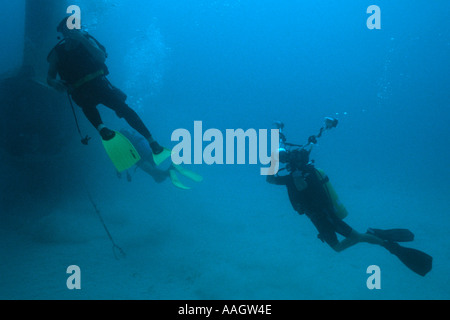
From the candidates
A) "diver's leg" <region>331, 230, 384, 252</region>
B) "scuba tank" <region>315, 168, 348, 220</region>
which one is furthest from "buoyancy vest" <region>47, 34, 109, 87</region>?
"diver's leg" <region>331, 230, 384, 252</region>

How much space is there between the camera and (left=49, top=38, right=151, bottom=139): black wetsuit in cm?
408

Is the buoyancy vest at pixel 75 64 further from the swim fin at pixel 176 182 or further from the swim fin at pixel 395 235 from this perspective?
the swim fin at pixel 395 235

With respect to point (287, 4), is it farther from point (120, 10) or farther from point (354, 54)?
point (120, 10)

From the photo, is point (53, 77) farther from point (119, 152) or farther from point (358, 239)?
point (358, 239)

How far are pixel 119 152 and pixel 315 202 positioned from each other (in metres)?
3.45

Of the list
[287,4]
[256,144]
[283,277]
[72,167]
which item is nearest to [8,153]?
[72,167]

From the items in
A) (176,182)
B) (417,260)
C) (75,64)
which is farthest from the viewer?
→ (176,182)

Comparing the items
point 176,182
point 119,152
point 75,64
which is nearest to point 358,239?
point 176,182

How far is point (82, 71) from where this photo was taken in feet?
13.6

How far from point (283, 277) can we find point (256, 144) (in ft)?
121

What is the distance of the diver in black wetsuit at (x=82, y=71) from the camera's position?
406 centimetres

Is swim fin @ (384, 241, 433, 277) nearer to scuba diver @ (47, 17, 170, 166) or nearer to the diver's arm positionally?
scuba diver @ (47, 17, 170, 166)

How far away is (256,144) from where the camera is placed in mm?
43625

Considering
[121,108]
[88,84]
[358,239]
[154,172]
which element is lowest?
[358,239]
